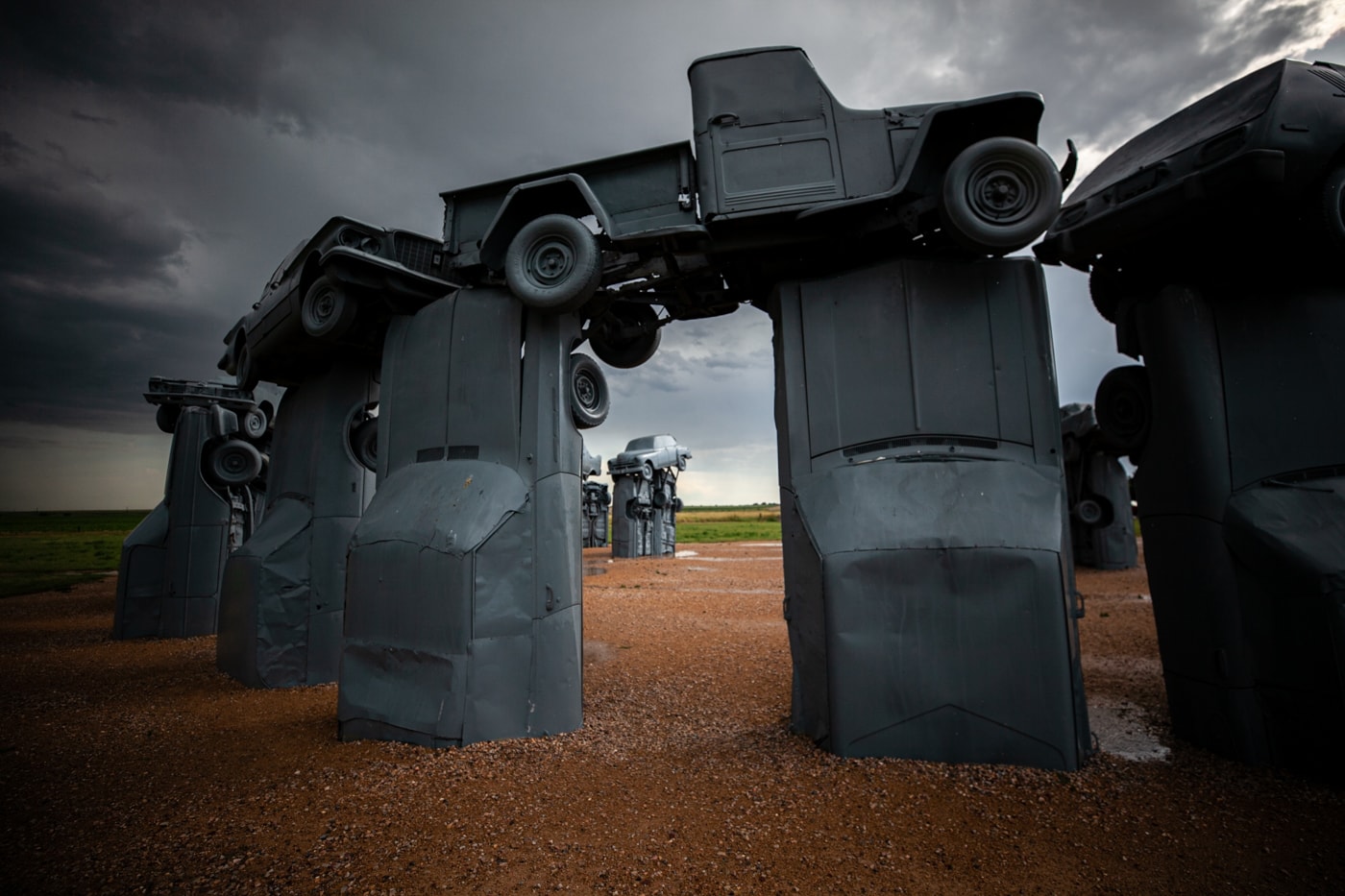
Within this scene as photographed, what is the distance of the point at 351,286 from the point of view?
6.53 meters

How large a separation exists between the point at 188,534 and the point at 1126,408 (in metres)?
14.8

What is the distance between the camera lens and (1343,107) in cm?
439

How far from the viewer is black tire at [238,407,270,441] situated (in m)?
12.7

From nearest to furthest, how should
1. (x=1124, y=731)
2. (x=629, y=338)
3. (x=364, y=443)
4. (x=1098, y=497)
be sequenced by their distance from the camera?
1. (x=1124, y=731)
2. (x=629, y=338)
3. (x=364, y=443)
4. (x=1098, y=497)

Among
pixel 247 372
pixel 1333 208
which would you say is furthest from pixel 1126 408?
pixel 247 372

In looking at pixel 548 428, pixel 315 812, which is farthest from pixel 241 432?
pixel 315 812

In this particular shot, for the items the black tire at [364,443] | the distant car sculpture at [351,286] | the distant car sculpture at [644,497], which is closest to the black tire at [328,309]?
the distant car sculpture at [351,286]

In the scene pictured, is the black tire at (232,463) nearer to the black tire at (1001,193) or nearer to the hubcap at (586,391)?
the hubcap at (586,391)

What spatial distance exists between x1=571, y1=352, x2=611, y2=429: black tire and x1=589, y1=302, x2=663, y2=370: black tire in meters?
0.75

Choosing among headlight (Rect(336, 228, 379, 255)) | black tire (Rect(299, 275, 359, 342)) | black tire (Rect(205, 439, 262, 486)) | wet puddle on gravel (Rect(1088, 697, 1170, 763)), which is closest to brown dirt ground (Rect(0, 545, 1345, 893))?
wet puddle on gravel (Rect(1088, 697, 1170, 763))

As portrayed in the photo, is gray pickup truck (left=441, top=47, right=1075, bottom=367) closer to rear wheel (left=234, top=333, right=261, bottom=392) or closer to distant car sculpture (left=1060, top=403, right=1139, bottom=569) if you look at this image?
rear wheel (left=234, top=333, right=261, bottom=392)

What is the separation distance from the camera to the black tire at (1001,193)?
4.67 metres

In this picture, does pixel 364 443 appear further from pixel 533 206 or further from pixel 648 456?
pixel 648 456

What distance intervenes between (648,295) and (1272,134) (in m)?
4.93
